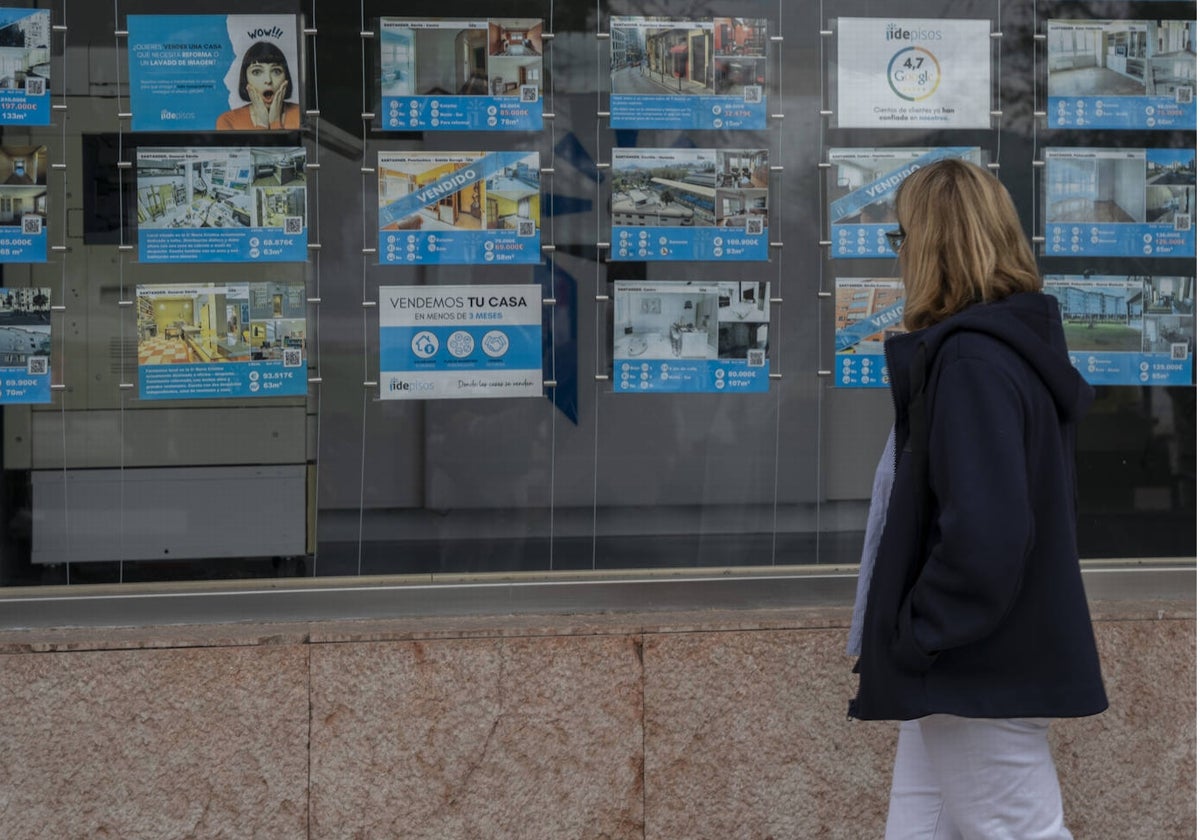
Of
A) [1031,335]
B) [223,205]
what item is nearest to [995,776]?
[1031,335]

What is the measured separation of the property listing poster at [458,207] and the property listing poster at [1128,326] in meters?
1.86

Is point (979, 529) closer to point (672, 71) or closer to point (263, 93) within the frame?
point (672, 71)

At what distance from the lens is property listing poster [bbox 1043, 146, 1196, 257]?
4812 millimetres

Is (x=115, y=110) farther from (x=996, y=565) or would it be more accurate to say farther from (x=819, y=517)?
(x=996, y=565)

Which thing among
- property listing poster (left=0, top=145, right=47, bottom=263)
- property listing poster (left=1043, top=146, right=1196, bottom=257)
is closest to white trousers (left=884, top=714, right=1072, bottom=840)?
property listing poster (left=1043, top=146, right=1196, bottom=257)

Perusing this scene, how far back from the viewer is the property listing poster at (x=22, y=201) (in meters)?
4.48

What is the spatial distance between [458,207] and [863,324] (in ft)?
4.77

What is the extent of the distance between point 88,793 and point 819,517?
256cm

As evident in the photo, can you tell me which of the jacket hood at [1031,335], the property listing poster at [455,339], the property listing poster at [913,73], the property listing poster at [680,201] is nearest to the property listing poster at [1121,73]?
the property listing poster at [913,73]

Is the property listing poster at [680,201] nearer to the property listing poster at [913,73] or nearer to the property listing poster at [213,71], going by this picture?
the property listing poster at [913,73]

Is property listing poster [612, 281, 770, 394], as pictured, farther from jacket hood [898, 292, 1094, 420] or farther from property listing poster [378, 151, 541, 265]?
jacket hood [898, 292, 1094, 420]

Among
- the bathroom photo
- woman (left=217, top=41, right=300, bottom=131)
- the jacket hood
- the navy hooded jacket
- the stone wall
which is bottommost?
the stone wall

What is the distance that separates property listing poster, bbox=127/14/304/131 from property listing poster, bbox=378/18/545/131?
1.02ft

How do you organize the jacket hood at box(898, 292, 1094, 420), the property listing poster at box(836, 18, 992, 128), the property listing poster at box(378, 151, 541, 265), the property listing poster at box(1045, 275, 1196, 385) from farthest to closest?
the property listing poster at box(1045, 275, 1196, 385), the property listing poster at box(836, 18, 992, 128), the property listing poster at box(378, 151, 541, 265), the jacket hood at box(898, 292, 1094, 420)
